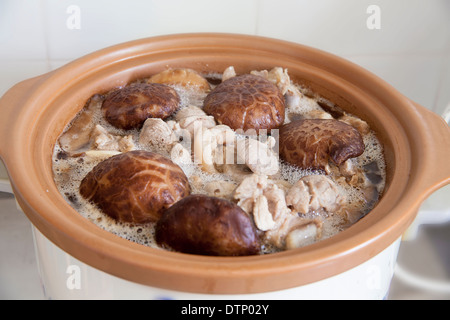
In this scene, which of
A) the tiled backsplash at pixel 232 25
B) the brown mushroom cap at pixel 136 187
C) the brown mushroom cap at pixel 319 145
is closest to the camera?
the brown mushroom cap at pixel 136 187

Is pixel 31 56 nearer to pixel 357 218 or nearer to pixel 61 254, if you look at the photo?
pixel 61 254

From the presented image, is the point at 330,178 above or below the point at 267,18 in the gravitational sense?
below

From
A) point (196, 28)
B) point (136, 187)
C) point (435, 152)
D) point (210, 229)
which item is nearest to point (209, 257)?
point (210, 229)

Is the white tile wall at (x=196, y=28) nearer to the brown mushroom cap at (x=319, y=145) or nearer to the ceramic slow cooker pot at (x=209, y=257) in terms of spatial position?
the ceramic slow cooker pot at (x=209, y=257)

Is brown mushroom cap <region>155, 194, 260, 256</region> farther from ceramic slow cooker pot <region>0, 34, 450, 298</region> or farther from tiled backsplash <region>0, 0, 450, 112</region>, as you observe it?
tiled backsplash <region>0, 0, 450, 112</region>

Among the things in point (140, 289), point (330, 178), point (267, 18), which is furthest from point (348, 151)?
point (267, 18)

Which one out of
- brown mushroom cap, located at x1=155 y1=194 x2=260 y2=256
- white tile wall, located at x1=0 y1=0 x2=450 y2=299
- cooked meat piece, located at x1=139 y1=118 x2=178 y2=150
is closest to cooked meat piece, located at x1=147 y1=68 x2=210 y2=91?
cooked meat piece, located at x1=139 y1=118 x2=178 y2=150

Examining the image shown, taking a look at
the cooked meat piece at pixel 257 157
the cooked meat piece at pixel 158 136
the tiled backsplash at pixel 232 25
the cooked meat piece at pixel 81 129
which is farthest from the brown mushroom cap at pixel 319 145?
the tiled backsplash at pixel 232 25
